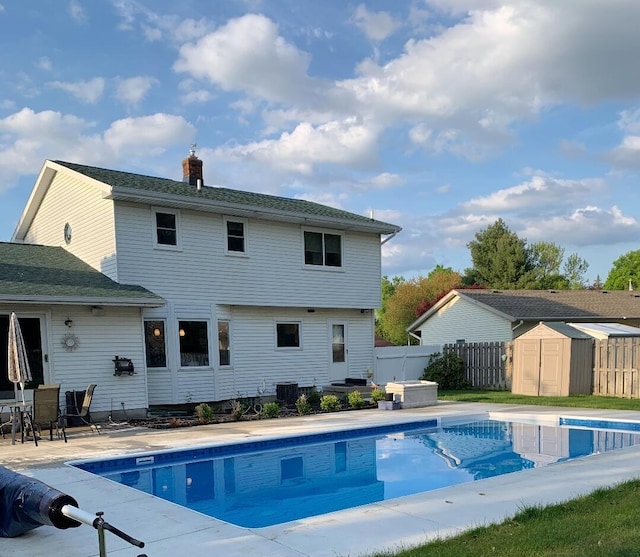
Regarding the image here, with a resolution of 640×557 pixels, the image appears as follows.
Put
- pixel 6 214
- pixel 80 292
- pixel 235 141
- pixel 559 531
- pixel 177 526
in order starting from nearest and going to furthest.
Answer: pixel 559 531 → pixel 177 526 → pixel 80 292 → pixel 235 141 → pixel 6 214

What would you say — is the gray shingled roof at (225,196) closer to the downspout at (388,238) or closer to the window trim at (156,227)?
the downspout at (388,238)

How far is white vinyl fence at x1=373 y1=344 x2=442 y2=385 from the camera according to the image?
20.0 meters

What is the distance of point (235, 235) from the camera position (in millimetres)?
16297

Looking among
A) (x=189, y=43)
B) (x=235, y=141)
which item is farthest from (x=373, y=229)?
(x=189, y=43)

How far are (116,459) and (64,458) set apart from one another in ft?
2.76

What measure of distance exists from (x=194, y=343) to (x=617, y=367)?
1243cm

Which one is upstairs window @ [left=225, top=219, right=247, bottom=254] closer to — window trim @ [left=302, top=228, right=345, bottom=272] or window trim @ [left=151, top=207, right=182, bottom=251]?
window trim @ [left=151, top=207, right=182, bottom=251]

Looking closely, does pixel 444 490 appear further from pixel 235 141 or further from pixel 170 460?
pixel 235 141

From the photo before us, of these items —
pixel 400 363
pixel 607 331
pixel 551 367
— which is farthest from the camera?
pixel 400 363

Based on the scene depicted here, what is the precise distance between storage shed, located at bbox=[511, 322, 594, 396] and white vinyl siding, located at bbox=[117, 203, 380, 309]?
532 cm

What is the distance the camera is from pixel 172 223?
49.5 ft

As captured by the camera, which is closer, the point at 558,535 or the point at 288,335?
the point at 558,535

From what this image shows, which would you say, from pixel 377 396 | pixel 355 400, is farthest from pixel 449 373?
pixel 355 400

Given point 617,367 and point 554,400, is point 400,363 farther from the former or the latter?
point 617,367
